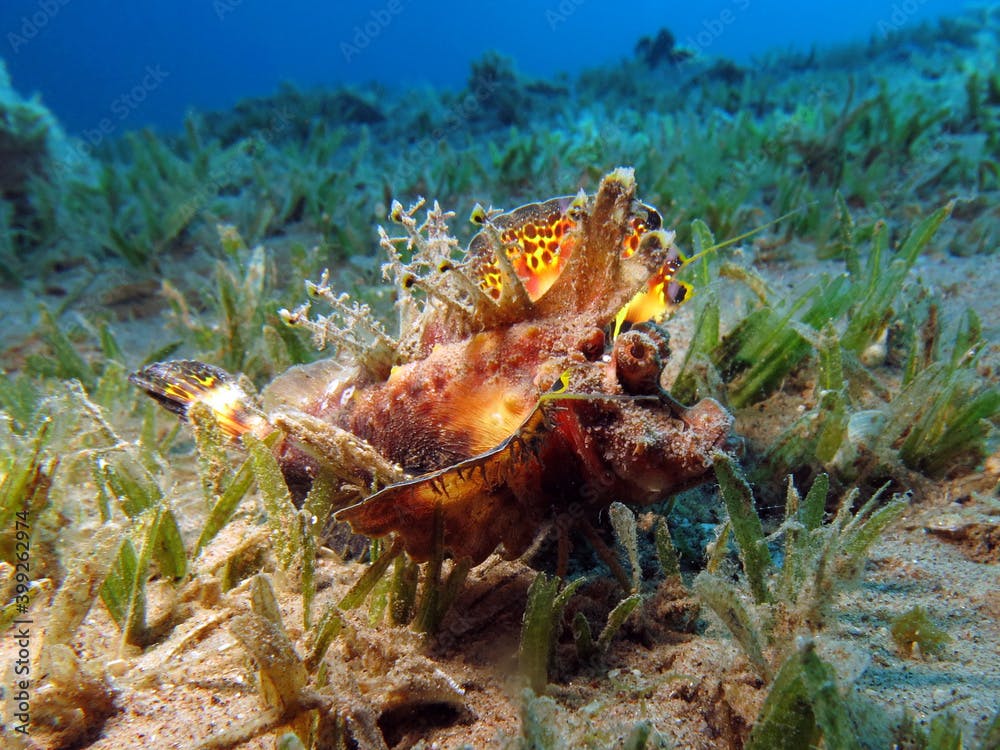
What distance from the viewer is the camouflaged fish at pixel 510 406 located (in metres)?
1.69

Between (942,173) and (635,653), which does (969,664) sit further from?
(942,173)

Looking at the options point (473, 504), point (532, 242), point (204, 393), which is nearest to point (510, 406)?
point (473, 504)

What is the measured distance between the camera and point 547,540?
2.18 metres

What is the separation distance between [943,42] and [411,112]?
53.5 feet

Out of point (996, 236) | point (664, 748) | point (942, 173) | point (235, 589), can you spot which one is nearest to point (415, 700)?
point (664, 748)

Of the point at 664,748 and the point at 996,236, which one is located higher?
the point at 996,236

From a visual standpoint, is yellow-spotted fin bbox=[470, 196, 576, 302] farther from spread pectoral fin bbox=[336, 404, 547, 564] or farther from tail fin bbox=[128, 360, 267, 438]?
tail fin bbox=[128, 360, 267, 438]

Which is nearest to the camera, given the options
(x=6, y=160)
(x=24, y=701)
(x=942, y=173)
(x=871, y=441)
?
(x=24, y=701)

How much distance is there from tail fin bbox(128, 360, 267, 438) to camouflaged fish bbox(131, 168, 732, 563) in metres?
0.02

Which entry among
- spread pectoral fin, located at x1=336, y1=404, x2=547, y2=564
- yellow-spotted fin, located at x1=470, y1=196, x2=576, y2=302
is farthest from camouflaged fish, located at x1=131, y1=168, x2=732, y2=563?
yellow-spotted fin, located at x1=470, y1=196, x2=576, y2=302

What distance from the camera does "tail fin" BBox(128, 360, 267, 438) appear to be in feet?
7.80

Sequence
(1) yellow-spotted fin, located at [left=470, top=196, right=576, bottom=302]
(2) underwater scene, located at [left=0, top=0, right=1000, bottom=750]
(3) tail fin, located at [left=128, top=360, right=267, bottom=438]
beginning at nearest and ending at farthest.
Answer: (2) underwater scene, located at [left=0, top=0, right=1000, bottom=750] → (3) tail fin, located at [left=128, top=360, right=267, bottom=438] → (1) yellow-spotted fin, located at [left=470, top=196, right=576, bottom=302]

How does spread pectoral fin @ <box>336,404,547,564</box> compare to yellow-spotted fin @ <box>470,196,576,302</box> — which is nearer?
spread pectoral fin @ <box>336,404,547,564</box>

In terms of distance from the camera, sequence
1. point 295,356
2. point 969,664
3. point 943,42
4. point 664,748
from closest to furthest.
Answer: point 664,748, point 969,664, point 295,356, point 943,42
